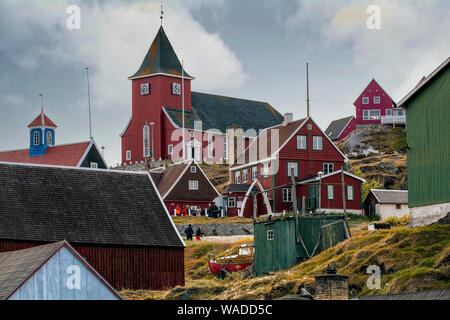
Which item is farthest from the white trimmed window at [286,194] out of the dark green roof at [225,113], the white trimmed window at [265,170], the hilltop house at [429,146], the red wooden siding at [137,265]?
the hilltop house at [429,146]

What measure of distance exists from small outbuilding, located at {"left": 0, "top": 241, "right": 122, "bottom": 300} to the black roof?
31.0 feet

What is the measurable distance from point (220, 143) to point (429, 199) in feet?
208

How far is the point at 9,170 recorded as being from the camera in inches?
1689

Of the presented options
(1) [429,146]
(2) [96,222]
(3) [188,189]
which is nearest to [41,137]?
(3) [188,189]

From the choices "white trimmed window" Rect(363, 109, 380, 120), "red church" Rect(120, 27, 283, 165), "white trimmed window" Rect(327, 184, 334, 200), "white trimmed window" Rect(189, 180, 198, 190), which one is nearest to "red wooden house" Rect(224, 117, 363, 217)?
"white trimmed window" Rect(327, 184, 334, 200)

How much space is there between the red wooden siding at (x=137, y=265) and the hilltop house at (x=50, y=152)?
91.7ft

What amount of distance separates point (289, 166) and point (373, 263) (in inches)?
1497

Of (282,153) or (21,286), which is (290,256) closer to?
(21,286)

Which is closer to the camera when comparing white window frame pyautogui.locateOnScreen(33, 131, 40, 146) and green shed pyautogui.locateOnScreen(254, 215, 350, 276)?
green shed pyautogui.locateOnScreen(254, 215, 350, 276)

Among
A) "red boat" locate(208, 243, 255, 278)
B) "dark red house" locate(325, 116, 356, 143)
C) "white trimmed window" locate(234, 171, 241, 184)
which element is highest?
"dark red house" locate(325, 116, 356, 143)

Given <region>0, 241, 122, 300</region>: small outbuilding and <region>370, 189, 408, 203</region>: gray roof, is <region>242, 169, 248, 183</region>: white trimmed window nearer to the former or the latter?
<region>370, 189, 408, 203</region>: gray roof

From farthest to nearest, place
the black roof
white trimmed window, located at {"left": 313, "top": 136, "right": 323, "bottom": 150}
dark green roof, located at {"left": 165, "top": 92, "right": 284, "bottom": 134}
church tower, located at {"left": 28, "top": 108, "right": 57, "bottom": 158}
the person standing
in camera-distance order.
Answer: dark green roof, located at {"left": 165, "top": 92, "right": 284, "bottom": 134}
church tower, located at {"left": 28, "top": 108, "right": 57, "bottom": 158}
white trimmed window, located at {"left": 313, "top": 136, "right": 323, "bottom": 150}
the person standing
the black roof

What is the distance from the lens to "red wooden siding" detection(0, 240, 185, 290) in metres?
41.3
